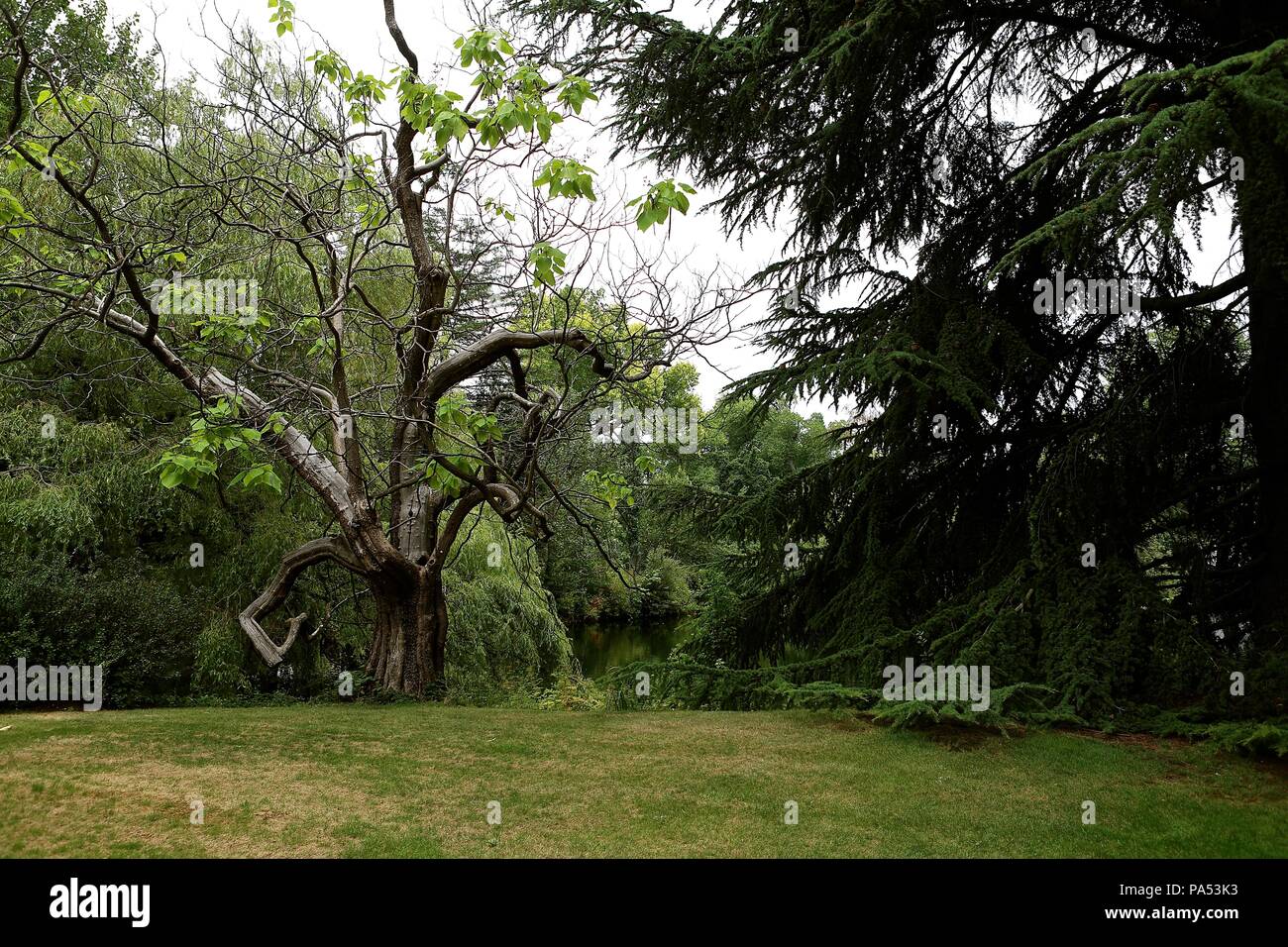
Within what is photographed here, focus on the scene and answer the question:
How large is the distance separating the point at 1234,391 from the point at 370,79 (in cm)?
763

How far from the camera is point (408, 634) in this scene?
32.4 ft

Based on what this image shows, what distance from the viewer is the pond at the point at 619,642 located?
21984 mm

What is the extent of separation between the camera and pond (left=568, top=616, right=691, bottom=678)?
22.0m

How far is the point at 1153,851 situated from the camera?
4.00 m

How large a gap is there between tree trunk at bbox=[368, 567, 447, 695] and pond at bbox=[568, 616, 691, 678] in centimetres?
1049

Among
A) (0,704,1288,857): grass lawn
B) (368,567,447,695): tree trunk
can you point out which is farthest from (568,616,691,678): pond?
(0,704,1288,857): grass lawn

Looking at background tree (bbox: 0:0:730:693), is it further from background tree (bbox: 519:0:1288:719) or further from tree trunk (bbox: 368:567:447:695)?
background tree (bbox: 519:0:1288:719)

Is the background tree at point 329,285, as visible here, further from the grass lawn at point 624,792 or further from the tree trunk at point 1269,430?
the tree trunk at point 1269,430

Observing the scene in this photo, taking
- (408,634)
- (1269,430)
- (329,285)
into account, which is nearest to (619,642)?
(408,634)

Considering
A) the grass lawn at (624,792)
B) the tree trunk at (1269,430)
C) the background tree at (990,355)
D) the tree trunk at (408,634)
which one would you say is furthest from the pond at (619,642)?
the tree trunk at (1269,430)

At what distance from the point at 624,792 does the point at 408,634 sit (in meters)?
5.74

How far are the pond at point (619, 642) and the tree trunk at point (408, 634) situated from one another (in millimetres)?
10491

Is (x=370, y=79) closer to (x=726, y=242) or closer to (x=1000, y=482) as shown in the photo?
(x=726, y=242)
